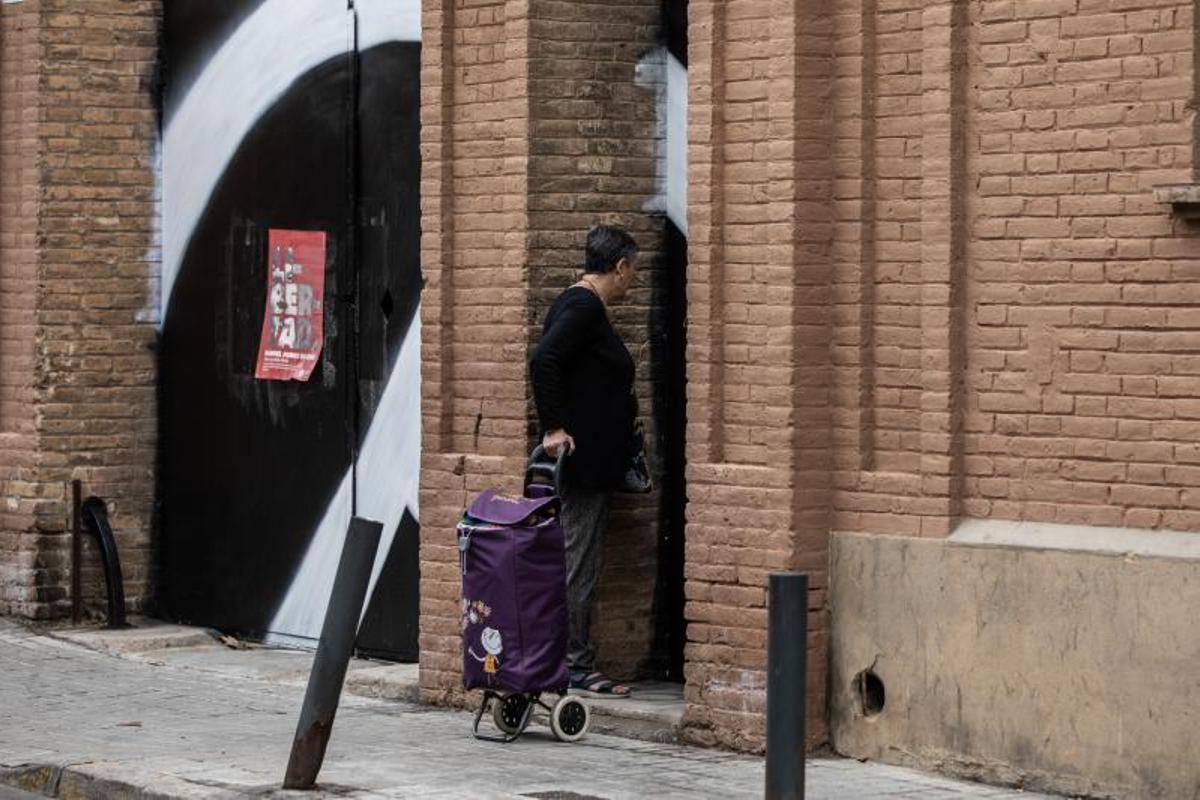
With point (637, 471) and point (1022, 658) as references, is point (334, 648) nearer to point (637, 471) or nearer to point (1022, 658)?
point (637, 471)

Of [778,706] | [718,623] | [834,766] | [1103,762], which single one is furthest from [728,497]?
[778,706]

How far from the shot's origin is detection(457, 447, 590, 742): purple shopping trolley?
390 inches

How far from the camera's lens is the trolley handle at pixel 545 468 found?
10445 millimetres

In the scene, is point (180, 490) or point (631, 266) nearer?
point (631, 266)

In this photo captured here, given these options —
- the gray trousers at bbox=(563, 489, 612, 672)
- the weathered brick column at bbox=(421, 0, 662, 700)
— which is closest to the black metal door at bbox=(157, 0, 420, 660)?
the weathered brick column at bbox=(421, 0, 662, 700)

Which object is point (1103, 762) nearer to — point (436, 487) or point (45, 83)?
point (436, 487)

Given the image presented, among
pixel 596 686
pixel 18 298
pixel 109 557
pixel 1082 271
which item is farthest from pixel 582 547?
pixel 18 298

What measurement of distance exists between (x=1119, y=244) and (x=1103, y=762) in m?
1.80

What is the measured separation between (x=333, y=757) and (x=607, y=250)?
2352 millimetres

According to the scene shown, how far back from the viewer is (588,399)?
34.5 ft

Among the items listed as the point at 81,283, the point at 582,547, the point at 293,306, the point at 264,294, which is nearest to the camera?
the point at 582,547

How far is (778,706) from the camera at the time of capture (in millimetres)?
7062

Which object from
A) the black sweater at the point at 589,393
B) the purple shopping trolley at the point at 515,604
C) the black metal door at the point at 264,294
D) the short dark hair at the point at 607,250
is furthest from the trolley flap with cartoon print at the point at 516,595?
the black metal door at the point at 264,294

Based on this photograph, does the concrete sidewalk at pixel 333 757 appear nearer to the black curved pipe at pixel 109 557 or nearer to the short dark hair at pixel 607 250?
the black curved pipe at pixel 109 557
